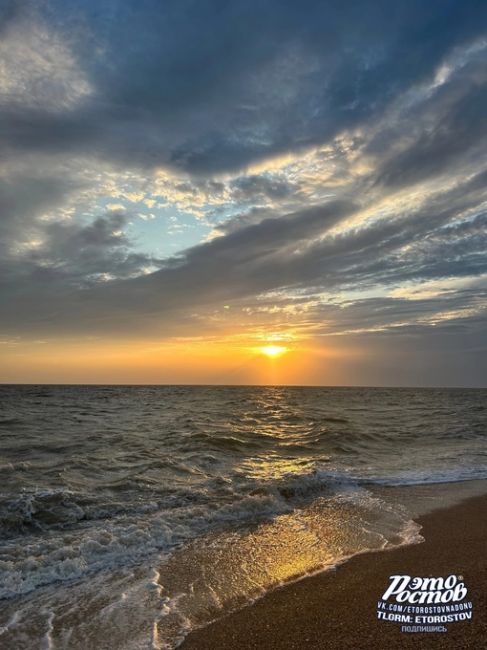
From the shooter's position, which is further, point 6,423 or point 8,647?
point 6,423

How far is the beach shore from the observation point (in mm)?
3949

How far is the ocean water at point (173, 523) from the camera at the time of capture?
15.9 feet

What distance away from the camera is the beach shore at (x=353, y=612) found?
3.95 metres

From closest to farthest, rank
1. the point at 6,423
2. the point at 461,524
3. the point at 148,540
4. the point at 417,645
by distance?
the point at 417,645 → the point at 148,540 → the point at 461,524 → the point at 6,423

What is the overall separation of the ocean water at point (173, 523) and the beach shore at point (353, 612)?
30 centimetres

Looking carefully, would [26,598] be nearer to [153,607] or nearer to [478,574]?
[153,607]

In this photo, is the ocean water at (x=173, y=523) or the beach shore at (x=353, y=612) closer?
the beach shore at (x=353, y=612)

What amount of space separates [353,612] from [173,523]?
4.27 m

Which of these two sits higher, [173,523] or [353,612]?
[353,612]

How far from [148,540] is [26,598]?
2178 mm

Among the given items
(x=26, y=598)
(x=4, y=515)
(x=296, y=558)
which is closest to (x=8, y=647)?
(x=26, y=598)

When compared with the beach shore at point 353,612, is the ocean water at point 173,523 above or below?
below

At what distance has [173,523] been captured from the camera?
8.05 m

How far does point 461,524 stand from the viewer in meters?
7.94
